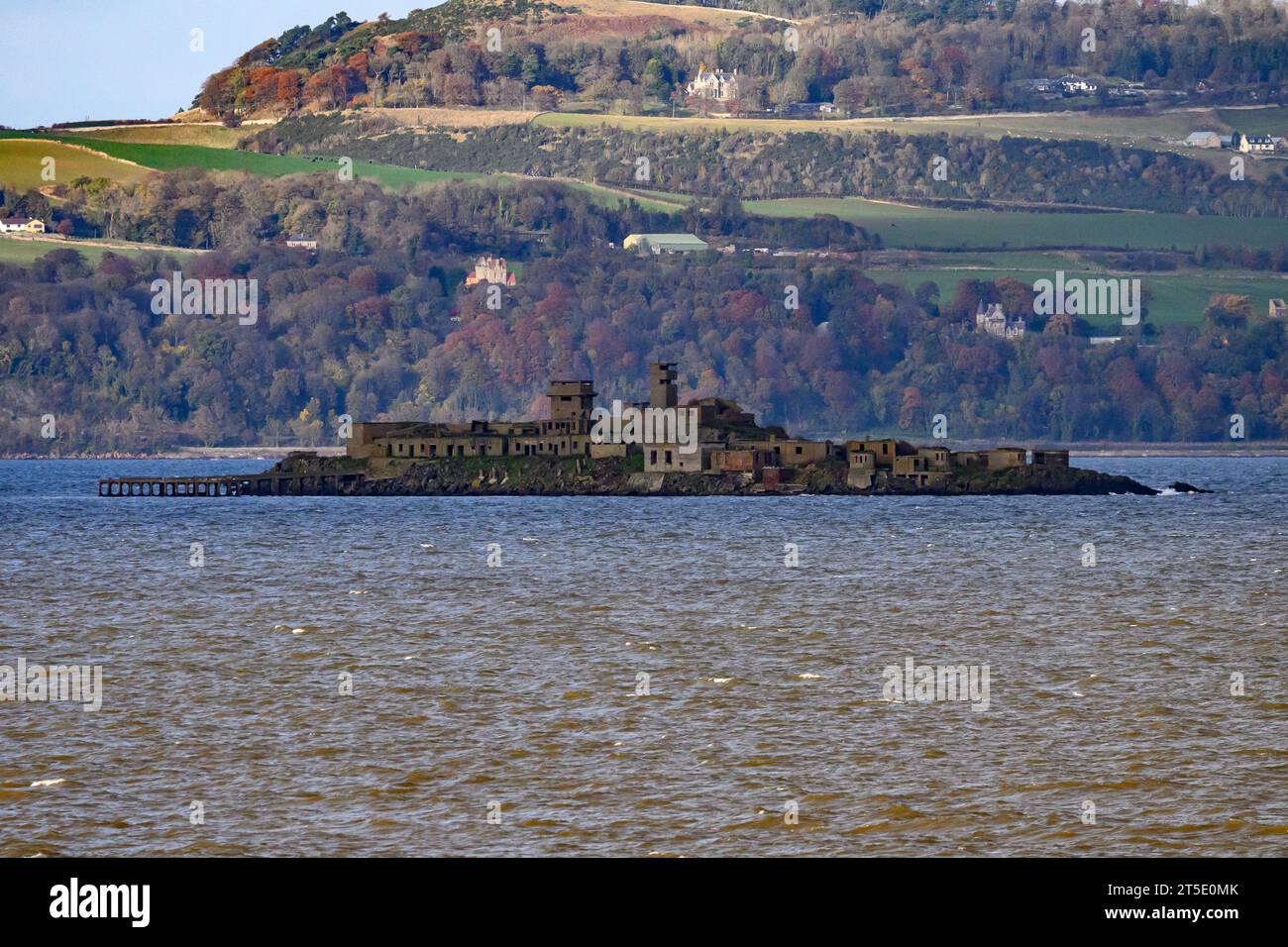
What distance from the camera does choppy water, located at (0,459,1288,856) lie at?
3381 centimetres

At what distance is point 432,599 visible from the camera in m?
81.1

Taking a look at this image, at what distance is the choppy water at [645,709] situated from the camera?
33812 mm

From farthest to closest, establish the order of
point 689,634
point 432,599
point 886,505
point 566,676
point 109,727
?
point 886,505 → point 432,599 → point 689,634 → point 566,676 → point 109,727

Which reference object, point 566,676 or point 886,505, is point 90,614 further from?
point 886,505

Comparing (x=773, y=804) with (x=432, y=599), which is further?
(x=432, y=599)

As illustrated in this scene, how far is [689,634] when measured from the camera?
65.9 metres

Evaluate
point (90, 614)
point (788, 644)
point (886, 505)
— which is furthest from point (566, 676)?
point (886, 505)

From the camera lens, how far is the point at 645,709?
47312 mm

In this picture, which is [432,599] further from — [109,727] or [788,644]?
[109,727]

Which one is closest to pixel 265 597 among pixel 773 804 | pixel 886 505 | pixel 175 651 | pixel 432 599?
pixel 432 599
